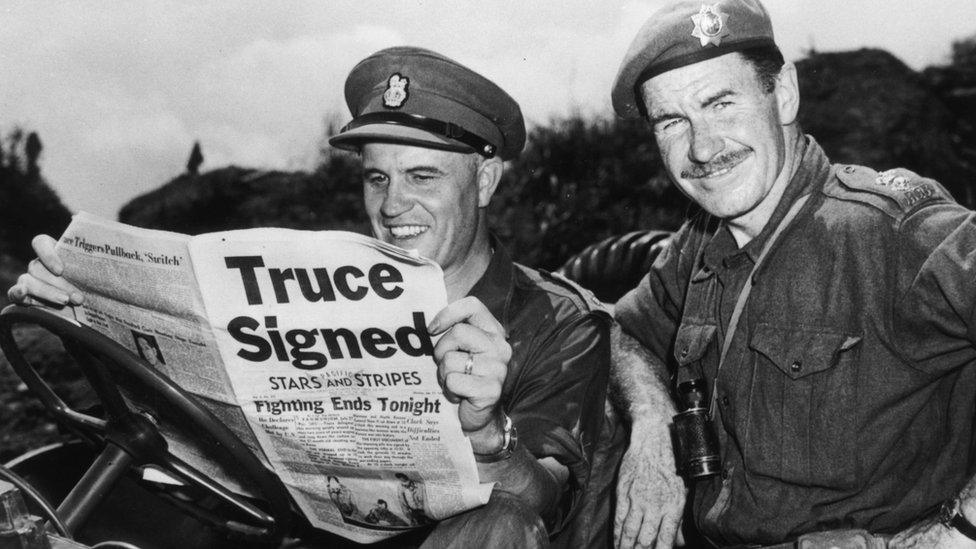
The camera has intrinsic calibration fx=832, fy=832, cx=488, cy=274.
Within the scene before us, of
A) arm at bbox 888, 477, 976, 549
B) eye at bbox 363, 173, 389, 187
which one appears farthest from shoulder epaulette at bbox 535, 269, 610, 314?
arm at bbox 888, 477, 976, 549

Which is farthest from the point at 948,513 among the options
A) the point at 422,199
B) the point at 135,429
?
the point at 135,429

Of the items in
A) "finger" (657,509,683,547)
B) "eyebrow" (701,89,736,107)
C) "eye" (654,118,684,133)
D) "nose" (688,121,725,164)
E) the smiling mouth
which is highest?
"eyebrow" (701,89,736,107)

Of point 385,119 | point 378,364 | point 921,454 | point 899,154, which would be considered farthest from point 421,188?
point 899,154

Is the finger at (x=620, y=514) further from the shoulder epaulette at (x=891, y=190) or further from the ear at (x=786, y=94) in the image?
the ear at (x=786, y=94)

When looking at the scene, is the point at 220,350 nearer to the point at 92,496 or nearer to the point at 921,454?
the point at 92,496

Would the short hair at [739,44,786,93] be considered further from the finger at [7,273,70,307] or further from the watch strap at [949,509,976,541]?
the finger at [7,273,70,307]

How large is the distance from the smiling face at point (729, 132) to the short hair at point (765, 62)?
1cm

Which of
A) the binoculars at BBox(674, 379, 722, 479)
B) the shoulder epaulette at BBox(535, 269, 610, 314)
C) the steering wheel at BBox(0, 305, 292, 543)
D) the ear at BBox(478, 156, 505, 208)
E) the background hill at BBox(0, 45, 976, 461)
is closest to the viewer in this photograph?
the steering wheel at BBox(0, 305, 292, 543)

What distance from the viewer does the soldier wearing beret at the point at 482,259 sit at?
1.60 metres

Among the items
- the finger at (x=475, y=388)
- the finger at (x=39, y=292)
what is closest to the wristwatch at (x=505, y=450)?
the finger at (x=475, y=388)

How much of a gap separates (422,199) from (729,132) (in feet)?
2.35

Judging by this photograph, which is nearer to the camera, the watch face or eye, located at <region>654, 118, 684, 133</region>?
the watch face

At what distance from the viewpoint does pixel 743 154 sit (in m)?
1.68

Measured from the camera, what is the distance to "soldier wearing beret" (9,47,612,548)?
1599 mm
